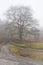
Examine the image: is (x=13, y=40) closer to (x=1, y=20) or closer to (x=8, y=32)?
(x=8, y=32)

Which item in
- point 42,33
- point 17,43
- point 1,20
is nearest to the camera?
point 42,33

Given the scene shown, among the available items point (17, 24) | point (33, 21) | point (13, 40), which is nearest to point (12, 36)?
point (13, 40)

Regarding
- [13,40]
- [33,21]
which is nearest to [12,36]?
[13,40]

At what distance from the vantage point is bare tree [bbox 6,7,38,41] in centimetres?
2136

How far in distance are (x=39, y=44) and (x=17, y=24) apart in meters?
4.80

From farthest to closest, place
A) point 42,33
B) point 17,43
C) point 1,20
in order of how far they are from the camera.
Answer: point 1,20
point 17,43
point 42,33

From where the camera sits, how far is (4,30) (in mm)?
21391

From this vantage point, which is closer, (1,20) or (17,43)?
(17,43)

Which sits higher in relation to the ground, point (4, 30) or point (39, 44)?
point (4, 30)

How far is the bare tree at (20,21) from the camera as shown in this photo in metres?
21.4

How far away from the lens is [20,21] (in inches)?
869

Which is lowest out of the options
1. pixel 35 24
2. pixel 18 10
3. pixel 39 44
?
pixel 39 44

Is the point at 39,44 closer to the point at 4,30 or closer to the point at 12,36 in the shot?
the point at 12,36

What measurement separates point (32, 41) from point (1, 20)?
20.1 feet
